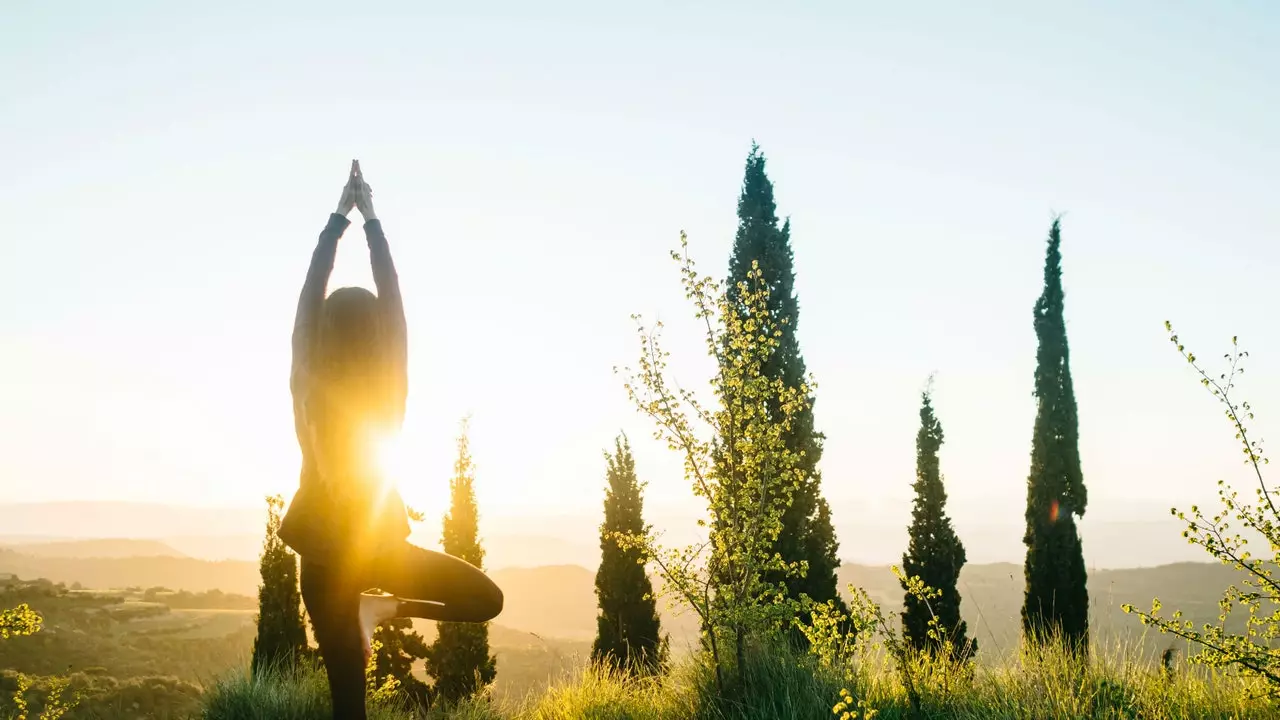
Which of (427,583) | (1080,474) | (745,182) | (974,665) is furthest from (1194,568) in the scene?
(427,583)

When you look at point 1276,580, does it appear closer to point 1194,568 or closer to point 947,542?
point 947,542

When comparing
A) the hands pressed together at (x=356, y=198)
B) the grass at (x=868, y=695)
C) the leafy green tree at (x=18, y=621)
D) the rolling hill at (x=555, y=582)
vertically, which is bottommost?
the rolling hill at (x=555, y=582)

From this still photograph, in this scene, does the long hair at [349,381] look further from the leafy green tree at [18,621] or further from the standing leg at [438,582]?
the leafy green tree at [18,621]

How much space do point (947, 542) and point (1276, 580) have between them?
1627 cm

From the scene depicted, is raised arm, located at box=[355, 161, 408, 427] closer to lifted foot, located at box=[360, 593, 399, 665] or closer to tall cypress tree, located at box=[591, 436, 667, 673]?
lifted foot, located at box=[360, 593, 399, 665]

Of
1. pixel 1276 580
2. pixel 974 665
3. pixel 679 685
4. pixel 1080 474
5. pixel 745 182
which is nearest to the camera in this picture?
pixel 1276 580

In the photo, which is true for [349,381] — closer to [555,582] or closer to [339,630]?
[339,630]

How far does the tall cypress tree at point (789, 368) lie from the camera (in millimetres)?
16000

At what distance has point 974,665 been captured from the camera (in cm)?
589

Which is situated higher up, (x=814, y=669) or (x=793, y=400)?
(x=793, y=400)

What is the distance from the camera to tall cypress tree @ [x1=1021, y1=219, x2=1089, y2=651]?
1953 cm

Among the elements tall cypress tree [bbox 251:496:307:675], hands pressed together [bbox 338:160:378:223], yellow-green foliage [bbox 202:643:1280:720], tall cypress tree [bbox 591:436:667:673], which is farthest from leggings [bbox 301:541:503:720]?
tall cypress tree [bbox 591:436:667:673]

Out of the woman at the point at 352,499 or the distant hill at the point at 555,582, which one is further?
the distant hill at the point at 555,582

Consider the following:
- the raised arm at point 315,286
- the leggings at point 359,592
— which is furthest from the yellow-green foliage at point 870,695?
the raised arm at point 315,286
